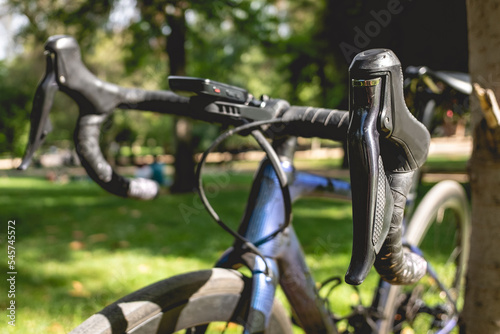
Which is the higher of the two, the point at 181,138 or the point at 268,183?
the point at 268,183

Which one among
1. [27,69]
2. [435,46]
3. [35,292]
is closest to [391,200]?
[35,292]

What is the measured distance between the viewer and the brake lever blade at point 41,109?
1.10 metres

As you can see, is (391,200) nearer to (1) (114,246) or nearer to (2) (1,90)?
(1) (114,246)

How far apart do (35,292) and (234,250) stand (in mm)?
2732

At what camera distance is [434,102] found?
1903 millimetres

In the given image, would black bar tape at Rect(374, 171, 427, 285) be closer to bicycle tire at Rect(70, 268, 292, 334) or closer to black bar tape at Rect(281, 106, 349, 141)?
black bar tape at Rect(281, 106, 349, 141)

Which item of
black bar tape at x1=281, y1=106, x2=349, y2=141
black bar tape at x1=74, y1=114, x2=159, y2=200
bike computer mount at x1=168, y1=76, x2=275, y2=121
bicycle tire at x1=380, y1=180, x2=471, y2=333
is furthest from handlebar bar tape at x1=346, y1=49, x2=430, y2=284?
bicycle tire at x1=380, y1=180, x2=471, y2=333

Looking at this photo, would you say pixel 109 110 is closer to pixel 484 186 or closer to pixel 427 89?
pixel 427 89

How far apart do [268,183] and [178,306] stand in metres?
0.46

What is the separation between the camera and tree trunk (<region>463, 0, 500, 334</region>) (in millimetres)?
1654

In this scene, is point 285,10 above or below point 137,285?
above

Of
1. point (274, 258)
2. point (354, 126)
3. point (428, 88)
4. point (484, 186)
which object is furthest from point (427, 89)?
point (354, 126)

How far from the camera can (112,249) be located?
464 cm

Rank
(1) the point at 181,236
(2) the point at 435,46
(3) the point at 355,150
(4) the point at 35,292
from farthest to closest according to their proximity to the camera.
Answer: (1) the point at 181,236 < (2) the point at 435,46 < (4) the point at 35,292 < (3) the point at 355,150
